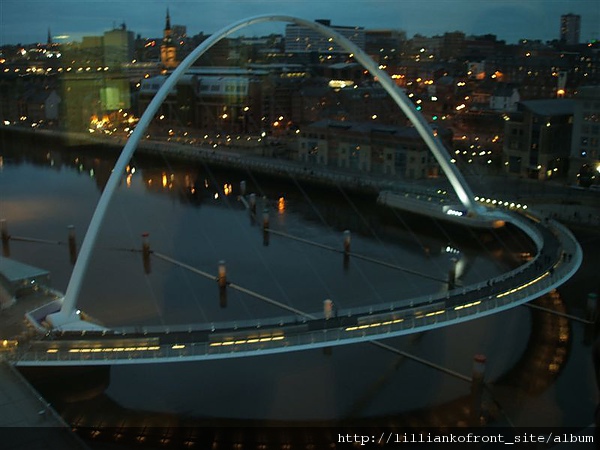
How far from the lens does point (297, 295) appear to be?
32.7 feet

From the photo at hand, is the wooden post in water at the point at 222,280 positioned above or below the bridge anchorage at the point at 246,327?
below

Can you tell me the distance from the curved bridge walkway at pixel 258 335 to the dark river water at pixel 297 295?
1.58ft

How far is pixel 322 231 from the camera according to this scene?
14.1 m

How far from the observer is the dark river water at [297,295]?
679 centimetres

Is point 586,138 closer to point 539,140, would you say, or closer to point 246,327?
point 539,140

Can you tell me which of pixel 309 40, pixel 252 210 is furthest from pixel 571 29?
pixel 252 210

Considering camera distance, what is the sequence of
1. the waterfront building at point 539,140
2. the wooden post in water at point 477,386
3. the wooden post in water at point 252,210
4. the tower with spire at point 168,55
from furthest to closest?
the tower with spire at point 168,55 → the waterfront building at point 539,140 → the wooden post in water at point 252,210 → the wooden post in water at point 477,386

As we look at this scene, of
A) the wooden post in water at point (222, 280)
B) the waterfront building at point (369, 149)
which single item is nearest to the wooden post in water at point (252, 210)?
the waterfront building at point (369, 149)

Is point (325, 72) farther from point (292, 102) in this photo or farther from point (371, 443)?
point (371, 443)

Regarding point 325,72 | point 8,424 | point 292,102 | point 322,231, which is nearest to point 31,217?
point 322,231

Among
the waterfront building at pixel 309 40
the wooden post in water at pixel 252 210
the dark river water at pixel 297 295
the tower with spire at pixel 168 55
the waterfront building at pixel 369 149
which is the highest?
the waterfront building at pixel 309 40

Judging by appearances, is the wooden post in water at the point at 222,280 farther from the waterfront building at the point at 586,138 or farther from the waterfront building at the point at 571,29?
the waterfront building at the point at 571,29

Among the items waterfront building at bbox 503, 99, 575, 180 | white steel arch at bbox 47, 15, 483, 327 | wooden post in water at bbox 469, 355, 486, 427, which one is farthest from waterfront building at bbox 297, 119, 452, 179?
wooden post in water at bbox 469, 355, 486, 427

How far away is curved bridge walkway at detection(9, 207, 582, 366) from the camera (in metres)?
6.33
